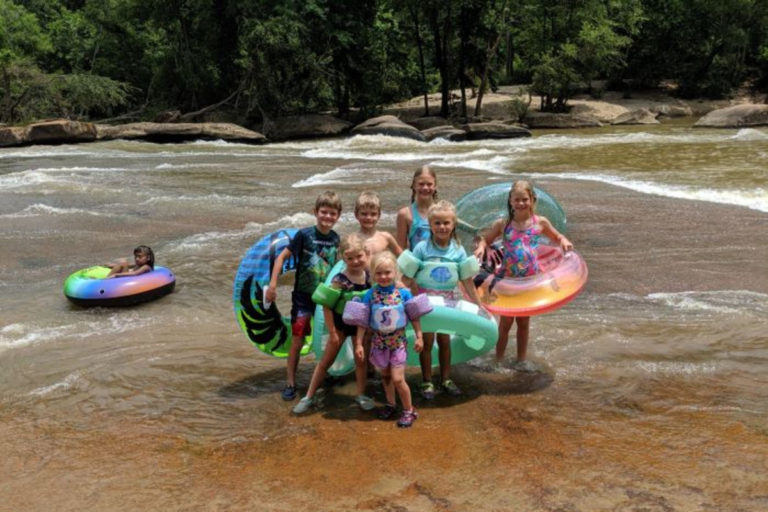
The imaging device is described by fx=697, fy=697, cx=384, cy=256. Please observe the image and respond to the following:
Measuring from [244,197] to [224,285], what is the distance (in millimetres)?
5944

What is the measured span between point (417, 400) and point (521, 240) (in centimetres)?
137

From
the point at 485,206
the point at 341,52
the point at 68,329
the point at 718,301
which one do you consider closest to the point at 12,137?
the point at 341,52

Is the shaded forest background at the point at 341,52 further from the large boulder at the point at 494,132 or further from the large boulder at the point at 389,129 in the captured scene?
the large boulder at the point at 494,132

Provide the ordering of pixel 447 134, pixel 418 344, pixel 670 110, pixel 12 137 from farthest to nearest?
pixel 670 110
pixel 447 134
pixel 12 137
pixel 418 344

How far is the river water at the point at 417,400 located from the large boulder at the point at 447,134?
1709cm

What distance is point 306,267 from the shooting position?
4.60 metres

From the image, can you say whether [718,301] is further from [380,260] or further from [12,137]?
[12,137]

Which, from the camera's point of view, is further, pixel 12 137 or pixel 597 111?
pixel 597 111

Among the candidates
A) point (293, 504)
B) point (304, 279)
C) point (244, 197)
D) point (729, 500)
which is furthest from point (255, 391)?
point (244, 197)

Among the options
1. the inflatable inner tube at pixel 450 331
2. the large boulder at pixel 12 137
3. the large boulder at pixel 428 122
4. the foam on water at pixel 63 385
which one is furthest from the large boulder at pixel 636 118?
the foam on water at pixel 63 385

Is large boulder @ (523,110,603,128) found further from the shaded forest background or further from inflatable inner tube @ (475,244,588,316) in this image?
inflatable inner tube @ (475,244,588,316)

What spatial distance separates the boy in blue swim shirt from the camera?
457 centimetres

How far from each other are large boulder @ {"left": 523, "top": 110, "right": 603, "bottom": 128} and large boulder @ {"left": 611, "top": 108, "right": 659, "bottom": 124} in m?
1.41

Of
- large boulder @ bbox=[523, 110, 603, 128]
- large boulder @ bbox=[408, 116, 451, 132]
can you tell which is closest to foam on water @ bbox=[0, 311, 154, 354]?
large boulder @ bbox=[408, 116, 451, 132]
